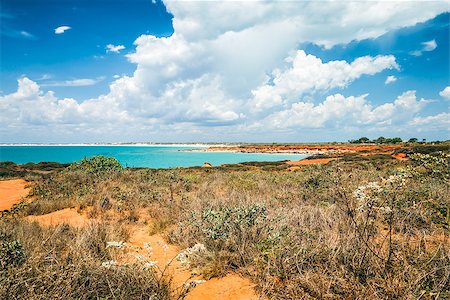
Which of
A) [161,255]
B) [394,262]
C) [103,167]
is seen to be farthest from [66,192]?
[394,262]

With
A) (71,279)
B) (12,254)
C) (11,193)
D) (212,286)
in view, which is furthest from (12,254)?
(11,193)

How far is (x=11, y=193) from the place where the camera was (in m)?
15.2

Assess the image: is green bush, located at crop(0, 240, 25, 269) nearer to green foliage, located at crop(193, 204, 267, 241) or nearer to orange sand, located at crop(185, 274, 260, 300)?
orange sand, located at crop(185, 274, 260, 300)

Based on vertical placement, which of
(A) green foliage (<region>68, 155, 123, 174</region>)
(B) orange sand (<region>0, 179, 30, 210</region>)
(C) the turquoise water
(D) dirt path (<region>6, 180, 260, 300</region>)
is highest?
(A) green foliage (<region>68, 155, 123, 174</region>)

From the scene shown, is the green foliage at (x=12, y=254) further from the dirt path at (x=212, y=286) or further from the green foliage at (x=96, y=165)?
the green foliage at (x=96, y=165)

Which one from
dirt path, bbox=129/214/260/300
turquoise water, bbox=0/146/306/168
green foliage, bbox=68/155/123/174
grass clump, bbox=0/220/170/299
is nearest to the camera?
grass clump, bbox=0/220/170/299

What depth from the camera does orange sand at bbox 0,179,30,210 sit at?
12.4 meters

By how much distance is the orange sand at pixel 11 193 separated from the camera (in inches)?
489

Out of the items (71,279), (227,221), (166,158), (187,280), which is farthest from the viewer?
(166,158)

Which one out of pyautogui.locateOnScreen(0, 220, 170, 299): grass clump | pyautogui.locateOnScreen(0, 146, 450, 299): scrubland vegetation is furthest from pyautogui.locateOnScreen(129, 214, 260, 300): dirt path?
pyautogui.locateOnScreen(0, 220, 170, 299): grass clump

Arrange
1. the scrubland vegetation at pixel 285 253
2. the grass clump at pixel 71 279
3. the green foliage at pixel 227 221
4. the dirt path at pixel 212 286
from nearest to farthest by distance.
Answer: the grass clump at pixel 71 279
the scrubland vegetation at pixel 285 253
the dirt path at pixel 212 286
the green foliage at pixel 227 221

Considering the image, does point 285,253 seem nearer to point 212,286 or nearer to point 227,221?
point 212,286

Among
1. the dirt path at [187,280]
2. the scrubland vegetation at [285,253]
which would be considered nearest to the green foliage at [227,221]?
the scrubland vegetation at [285,253]

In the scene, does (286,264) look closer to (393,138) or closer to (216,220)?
(216,220)
